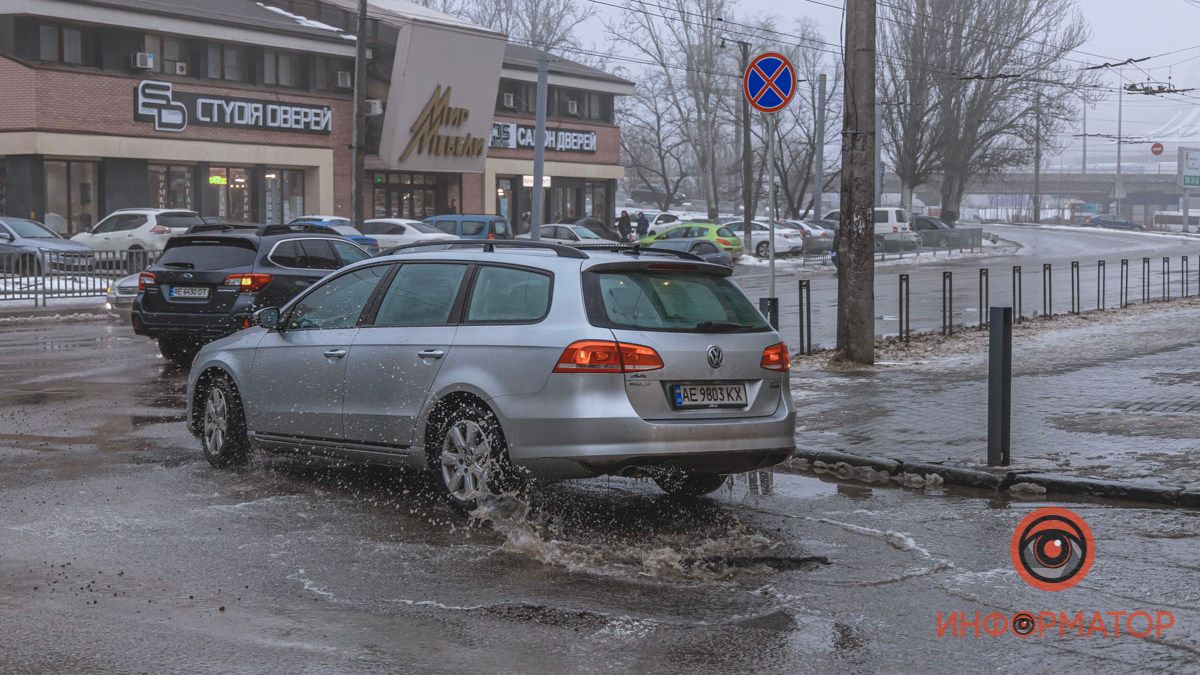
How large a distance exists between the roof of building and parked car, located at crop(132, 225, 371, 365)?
125 feet

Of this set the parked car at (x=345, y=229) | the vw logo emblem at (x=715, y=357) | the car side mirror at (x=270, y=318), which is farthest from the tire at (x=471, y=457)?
the parked car at (x=345, y=229)

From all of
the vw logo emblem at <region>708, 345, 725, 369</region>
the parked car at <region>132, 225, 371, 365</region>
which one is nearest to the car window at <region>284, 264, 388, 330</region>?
the vw logo emblem at <region>708, 345, 725, 369</region>

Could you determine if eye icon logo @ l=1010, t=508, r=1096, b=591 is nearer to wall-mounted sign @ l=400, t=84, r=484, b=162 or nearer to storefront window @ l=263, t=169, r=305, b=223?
storefront window @ l=263, t=169, r=305, b=223

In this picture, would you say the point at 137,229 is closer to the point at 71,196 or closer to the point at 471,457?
the point at 71,196

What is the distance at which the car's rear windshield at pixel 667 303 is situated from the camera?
7430 mm

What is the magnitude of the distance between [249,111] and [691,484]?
1490 inches

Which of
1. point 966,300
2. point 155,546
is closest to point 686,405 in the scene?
point 155,546

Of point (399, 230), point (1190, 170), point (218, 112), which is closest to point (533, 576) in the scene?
point (399, 230)

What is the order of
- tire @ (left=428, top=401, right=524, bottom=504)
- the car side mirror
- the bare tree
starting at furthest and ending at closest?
the bare tree, the car side mirror, tire @ (left=428, top=401, right=524, bottom=504)

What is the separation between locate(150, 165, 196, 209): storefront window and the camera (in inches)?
1650

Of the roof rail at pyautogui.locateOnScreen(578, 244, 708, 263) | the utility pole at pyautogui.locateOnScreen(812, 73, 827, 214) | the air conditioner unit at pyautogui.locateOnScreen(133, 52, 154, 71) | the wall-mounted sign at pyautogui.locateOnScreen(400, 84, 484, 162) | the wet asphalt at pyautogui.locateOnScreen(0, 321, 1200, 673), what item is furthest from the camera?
the utility pole at pyautogui.locateOnScreen(812, 73, 827, 214)

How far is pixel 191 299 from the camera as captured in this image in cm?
1597

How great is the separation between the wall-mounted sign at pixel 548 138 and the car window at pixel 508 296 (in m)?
45.8

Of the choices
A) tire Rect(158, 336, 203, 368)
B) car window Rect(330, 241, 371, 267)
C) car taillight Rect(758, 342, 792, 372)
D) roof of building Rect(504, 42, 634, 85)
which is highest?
roof of building Rect(504, 42, 634, 85)
